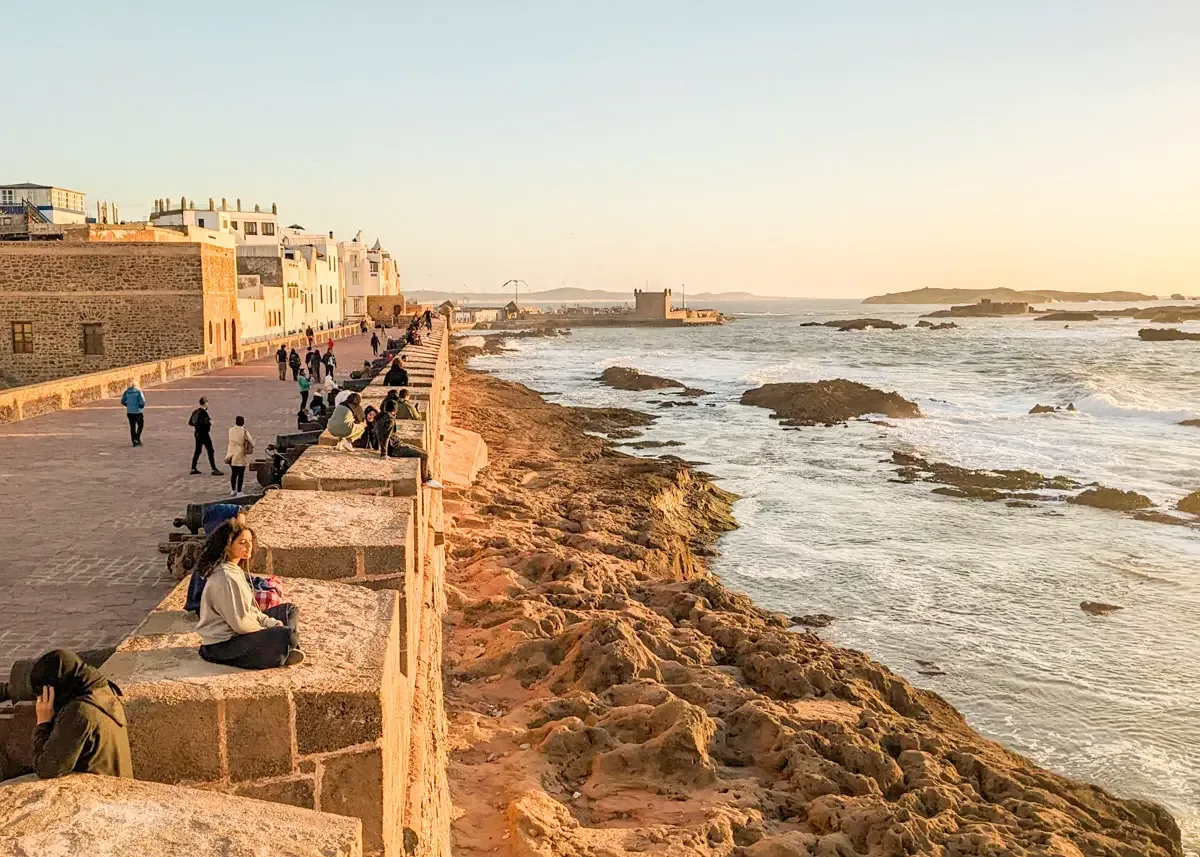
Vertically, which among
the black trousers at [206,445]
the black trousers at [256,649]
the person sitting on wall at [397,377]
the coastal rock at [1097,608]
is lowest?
the coastal rock at [1097,608]

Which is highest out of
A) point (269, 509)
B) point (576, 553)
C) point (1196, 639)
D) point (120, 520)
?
point (269, 509)

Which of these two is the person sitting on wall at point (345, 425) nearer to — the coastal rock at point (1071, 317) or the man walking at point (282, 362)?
the man walking at point (282, 362)

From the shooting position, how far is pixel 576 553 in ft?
38.3

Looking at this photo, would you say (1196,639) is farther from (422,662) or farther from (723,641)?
(422,662)

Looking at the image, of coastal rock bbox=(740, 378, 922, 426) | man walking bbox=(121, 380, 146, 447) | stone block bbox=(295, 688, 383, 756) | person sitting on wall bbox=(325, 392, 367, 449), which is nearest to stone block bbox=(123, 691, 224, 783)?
stone block bbox=(295, 688, 383, 756)

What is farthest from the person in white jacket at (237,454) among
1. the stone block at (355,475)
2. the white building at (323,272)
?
the white building at (323,272)

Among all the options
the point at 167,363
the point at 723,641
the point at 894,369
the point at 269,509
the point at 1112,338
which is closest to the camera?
the point at 269,509

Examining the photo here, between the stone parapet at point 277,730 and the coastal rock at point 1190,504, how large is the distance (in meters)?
18.1

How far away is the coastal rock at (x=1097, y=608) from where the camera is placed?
11539mm

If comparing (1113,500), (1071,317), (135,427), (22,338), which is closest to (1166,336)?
(1071,317)

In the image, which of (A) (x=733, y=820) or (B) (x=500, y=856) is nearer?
(B) (x=500, y=856)

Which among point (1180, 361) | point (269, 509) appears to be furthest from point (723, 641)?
point (1180, 361)

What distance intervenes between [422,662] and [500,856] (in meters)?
1.31

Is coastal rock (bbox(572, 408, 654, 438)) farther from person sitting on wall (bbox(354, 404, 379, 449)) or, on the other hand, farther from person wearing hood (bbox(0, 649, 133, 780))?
person wearing hood (bbox(0, 649, 133, 780))
